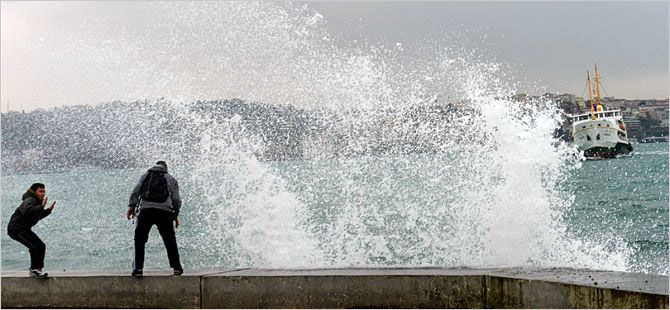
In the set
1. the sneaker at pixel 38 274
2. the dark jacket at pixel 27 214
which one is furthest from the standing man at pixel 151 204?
the dark jacket at pixel 27 214

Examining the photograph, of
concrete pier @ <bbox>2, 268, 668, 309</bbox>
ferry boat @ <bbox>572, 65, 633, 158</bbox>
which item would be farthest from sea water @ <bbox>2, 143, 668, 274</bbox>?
ferry boat @ <bbox>572, 65, 633, 158</bbox>

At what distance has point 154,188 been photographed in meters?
9.16

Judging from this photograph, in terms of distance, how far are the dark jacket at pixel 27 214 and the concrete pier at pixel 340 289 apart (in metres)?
0.63

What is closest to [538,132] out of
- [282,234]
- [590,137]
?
[282,234]

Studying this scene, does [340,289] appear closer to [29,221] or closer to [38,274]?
[38,274]

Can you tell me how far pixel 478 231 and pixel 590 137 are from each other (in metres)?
81.5

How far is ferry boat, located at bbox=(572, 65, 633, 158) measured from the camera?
84.3m

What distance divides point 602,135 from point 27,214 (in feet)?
292

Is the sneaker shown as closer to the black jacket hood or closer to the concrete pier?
the concrete pier

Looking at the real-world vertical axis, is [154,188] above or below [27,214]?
above

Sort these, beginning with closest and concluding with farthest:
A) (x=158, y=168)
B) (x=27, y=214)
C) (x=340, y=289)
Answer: (x=340, y=289)
(x=158, y=168)
(x=27, y=214)

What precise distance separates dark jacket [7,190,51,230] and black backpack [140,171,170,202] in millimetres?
1406

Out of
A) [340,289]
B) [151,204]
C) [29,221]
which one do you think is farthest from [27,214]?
[340,289]

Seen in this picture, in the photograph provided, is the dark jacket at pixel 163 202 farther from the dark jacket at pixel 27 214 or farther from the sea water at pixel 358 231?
the sea water at pixel 358 231
